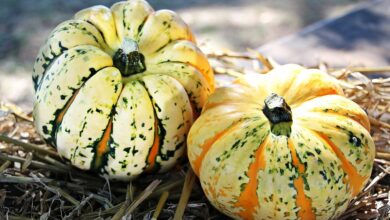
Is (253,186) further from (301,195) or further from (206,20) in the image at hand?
(206,20)

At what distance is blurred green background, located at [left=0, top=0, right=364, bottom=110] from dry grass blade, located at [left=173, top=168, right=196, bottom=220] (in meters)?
1.81

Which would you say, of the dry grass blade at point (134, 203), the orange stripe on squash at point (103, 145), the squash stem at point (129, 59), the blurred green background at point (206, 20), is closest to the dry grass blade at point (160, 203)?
the dry grass blade at point (134, 203)

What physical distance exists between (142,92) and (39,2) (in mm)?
2655

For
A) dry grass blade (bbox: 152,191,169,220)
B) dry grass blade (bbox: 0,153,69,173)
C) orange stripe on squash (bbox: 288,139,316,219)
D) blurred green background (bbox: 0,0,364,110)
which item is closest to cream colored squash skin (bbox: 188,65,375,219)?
orange stripe on squash (bbox: 288,139,316,219)

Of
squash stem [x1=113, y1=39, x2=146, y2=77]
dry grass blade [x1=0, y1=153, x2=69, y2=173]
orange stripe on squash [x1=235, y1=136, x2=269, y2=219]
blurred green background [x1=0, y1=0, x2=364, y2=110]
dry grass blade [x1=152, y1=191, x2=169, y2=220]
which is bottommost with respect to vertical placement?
blurred green background [x1=0, y1=0, x2=364, y2=110]

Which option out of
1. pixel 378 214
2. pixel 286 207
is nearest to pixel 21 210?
pixel 286 207

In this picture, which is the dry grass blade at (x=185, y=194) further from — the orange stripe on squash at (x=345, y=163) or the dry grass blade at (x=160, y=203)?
the orange stripe on squash at (x=345, y=163)

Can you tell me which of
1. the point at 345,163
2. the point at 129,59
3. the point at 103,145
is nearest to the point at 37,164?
the point at 103,145

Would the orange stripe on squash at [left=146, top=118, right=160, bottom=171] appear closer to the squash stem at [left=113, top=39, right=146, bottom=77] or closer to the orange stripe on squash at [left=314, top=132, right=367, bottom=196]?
the squash stem at [left=113, top=39, right=146, bottom=77]

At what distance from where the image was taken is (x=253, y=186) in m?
1.34

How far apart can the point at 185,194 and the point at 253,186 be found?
24 cm

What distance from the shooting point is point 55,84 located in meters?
1.46

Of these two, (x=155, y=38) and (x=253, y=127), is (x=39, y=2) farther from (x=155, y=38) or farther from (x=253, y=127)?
(x=253, y=127)

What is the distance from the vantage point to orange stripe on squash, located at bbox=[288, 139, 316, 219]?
132 cm
